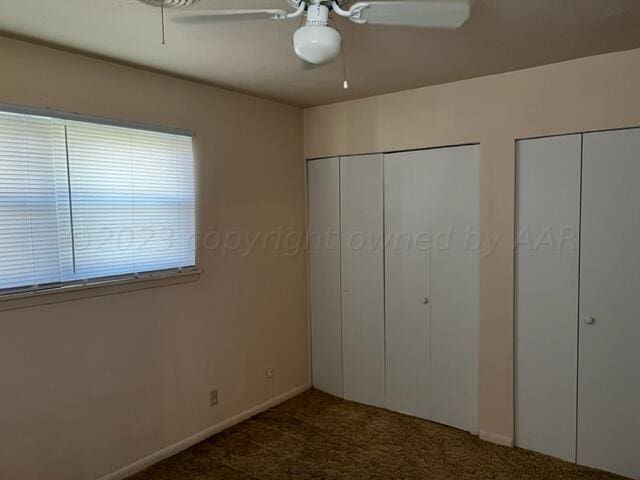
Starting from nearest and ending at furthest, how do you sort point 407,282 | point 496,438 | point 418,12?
point 418,12 < point 496,438 < point 407,282

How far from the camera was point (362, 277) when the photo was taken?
370 cm

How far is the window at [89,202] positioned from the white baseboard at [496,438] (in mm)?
2323

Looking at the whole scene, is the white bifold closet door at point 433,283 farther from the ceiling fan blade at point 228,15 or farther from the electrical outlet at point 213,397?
the ceiling fan blade at point 228,15

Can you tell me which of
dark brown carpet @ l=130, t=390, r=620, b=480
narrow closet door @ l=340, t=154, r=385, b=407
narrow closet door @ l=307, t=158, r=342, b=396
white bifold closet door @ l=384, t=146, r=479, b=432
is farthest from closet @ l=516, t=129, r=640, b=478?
narrow closet door @ l=307, t=158, r=342, b=396

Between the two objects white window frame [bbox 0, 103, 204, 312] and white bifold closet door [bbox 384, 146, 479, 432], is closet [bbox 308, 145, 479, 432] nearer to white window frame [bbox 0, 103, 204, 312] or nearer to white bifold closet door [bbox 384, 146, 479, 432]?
white bifold closet door [bbox 384, 146, 479, 432]

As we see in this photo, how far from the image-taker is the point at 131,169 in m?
2.70

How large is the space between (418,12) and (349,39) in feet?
2.36

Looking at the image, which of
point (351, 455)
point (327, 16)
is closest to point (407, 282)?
point (351, 455)

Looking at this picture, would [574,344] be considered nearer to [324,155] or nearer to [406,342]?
[406,342]

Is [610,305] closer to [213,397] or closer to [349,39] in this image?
[349,39]

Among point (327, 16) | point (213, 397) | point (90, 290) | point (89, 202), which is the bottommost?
point (213, 397)

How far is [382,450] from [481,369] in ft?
2.85

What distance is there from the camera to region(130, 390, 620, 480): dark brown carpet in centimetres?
273

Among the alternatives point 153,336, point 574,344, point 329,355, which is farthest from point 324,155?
point 574,344
